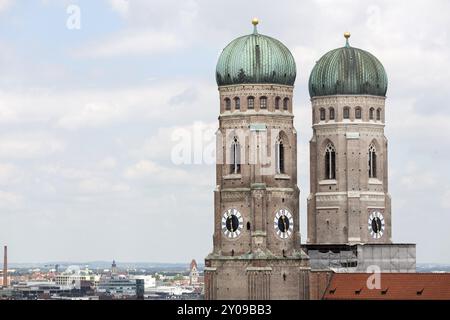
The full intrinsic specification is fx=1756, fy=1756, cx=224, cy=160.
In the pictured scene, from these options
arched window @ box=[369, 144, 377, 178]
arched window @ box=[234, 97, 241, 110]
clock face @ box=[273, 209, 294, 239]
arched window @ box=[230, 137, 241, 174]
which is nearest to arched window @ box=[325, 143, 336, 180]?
arched window @ box=[369, 144, 377, 178]

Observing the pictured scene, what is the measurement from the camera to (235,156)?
135125 millimetres

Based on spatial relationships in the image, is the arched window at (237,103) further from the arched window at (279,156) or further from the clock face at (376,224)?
the clock face at (376,224)

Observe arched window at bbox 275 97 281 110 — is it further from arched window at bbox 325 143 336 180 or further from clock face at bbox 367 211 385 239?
clock face at bbox 367 211 385 239

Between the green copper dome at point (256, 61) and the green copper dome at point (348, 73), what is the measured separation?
22.0 feet

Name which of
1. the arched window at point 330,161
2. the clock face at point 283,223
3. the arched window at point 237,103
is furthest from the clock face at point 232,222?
the arched window at point 330,161

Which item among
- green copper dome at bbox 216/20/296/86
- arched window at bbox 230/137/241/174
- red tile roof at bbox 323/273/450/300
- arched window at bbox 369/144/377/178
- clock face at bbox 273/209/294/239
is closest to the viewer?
red tile roof at bbox 323/273/450/300

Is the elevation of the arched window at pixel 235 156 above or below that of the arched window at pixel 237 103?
below

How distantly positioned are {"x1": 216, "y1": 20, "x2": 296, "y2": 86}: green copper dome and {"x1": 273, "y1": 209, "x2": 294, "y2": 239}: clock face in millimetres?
10071

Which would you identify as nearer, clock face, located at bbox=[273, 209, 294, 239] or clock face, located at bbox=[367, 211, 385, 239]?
clock face, located at bbox=[273, 209, 294, 239]

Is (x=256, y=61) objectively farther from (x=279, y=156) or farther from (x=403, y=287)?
(x=403, y=287)

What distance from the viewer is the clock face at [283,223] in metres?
135

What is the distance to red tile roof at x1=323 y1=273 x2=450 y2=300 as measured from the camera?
125062 mm
